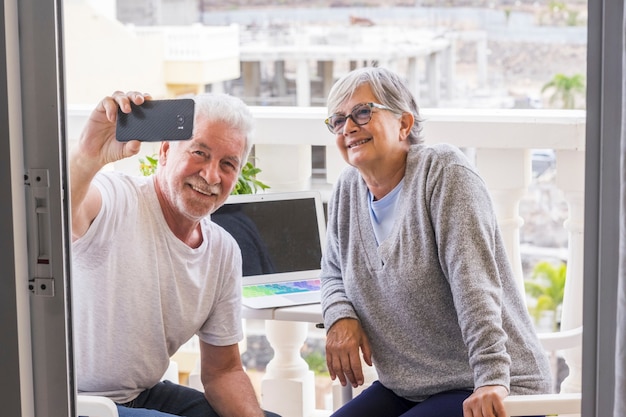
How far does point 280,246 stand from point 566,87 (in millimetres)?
868

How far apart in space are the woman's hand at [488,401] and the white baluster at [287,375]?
2.58ft

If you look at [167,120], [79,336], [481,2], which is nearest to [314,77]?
[481,2]

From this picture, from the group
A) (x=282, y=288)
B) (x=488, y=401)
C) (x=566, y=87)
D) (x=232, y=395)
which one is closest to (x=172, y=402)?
(x=232, y=395)

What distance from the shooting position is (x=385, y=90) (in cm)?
202

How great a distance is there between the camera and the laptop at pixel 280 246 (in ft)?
7.48

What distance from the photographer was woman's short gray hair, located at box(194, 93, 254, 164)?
206 centimetres

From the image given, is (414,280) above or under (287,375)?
above

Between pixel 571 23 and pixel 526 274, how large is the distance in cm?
88

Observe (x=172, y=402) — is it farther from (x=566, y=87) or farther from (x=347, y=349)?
(x=566, y=87)

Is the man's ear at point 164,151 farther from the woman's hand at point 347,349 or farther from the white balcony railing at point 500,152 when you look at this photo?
the woman's hand at point 347,349

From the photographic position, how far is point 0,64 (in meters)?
1.64

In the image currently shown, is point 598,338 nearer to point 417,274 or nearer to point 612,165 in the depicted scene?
point 612,165

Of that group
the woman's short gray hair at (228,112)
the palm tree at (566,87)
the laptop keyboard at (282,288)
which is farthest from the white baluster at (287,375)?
Answer: the palm tree at (566,87)

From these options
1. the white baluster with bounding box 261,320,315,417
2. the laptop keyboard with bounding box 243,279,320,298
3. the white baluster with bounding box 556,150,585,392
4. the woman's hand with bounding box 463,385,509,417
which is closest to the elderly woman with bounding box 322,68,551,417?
the woman's hand with bounding box 463,385,509,417
